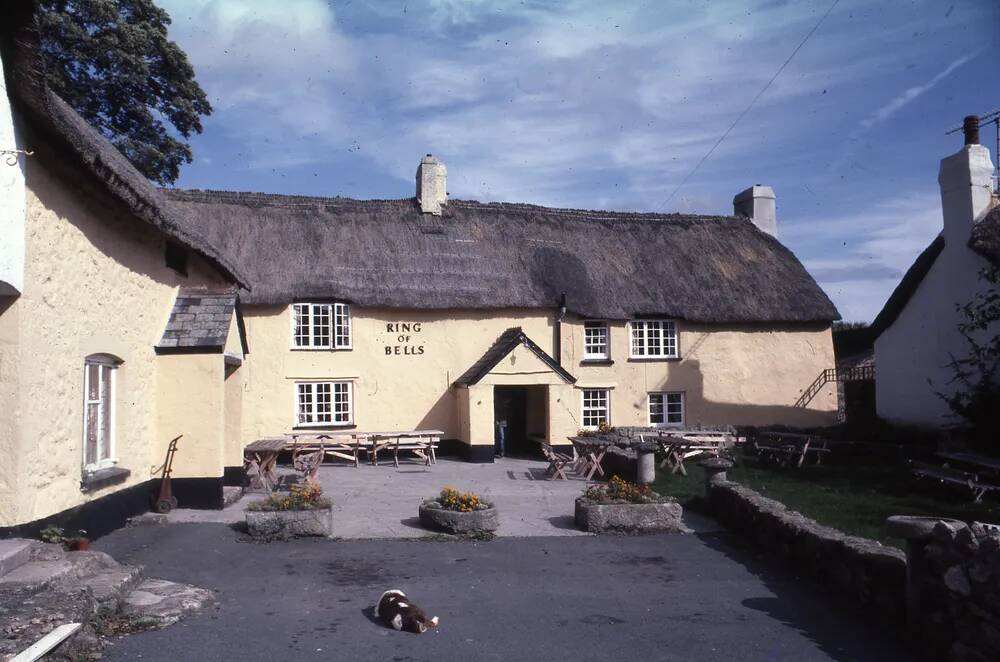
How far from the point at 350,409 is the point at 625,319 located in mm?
7916

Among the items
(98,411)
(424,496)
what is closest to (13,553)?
(98,411)

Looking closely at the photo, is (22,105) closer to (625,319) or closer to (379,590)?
(379,590)

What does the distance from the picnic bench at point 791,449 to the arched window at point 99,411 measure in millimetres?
13675

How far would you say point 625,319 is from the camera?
23156 millimetres

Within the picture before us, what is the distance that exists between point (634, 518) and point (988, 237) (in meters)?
11.6

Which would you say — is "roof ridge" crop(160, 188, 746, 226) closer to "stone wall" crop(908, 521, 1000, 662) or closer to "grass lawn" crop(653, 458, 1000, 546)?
"grass lawn" crop(653, 458, 1000, 546)

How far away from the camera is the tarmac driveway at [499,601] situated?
6.25m

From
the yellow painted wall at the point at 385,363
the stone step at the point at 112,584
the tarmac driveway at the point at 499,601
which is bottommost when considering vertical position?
the tarmac driveway at the point at 499,601

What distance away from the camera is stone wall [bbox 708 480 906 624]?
697 centimetres

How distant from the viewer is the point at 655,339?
23969 mm

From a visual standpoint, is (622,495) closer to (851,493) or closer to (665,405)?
(851,493)

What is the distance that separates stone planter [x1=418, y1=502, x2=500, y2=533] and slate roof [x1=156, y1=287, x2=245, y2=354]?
12.8 feet

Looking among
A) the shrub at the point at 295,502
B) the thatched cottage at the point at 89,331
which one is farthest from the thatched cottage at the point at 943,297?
the thatched cottage at the point at 89,331

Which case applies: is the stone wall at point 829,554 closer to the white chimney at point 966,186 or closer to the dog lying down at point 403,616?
the dog lying down at point 403,616
